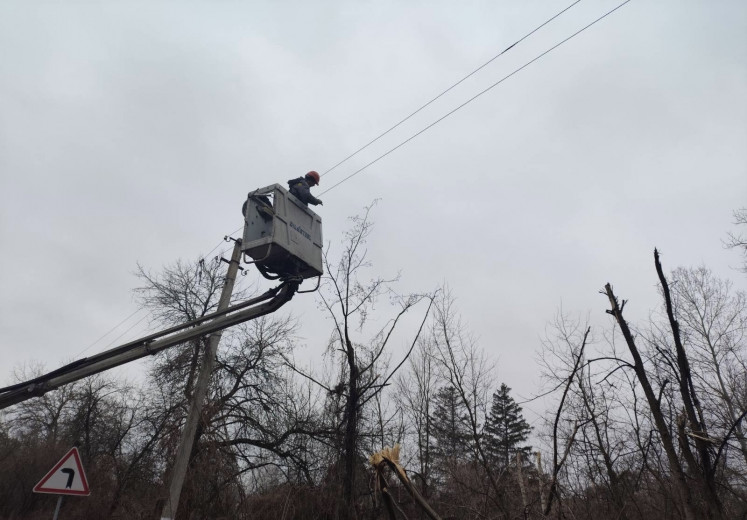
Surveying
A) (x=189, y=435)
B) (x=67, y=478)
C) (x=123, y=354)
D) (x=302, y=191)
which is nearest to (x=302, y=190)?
(x=302, y=191)

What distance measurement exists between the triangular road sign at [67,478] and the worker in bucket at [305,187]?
5617 millimetres

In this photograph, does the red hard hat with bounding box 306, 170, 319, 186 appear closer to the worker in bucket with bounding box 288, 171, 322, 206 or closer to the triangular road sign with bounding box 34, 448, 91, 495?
the worker in bucket with bounding box 288, 171, 322, 206

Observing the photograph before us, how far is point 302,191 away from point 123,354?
292cm

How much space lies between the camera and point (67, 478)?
7551mm

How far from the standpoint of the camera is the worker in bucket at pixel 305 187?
6.27m

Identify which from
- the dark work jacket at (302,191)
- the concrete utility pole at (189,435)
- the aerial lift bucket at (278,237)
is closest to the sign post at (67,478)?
the concrete utility pole at (189,435)

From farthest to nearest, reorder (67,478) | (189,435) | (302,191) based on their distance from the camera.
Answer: (189,435) < (67,478) < (302,191)

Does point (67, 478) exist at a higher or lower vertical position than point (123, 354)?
lower

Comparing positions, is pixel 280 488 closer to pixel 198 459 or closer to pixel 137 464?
pixel 198 459

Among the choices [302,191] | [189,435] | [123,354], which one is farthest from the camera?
[189,435]

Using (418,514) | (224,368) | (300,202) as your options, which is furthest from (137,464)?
(300,202)

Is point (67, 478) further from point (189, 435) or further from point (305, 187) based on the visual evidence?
point (305, 187)

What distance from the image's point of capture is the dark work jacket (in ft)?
20.5

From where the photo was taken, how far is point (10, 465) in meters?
20.8
